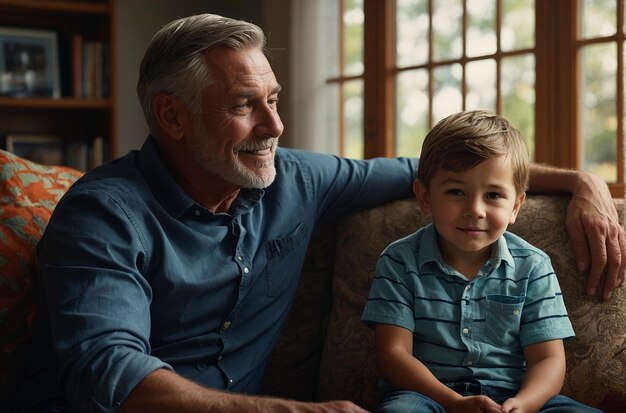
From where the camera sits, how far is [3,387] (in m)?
1.65

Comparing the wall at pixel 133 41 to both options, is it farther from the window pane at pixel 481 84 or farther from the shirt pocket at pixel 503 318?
the shirt pocket at pixel 503 318

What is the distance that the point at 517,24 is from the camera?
9.26ft

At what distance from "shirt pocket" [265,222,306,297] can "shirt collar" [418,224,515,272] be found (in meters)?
0.33

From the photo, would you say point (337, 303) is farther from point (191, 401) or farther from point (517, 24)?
point (517, 24)

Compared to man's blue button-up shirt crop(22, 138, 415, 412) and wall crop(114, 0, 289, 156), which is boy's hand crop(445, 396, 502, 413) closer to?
man's blue button-up shirt crop(22, 138, 415, 412)

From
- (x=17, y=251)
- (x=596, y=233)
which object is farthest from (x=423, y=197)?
(x=17, y=251)

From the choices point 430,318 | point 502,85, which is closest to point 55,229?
point 430,318

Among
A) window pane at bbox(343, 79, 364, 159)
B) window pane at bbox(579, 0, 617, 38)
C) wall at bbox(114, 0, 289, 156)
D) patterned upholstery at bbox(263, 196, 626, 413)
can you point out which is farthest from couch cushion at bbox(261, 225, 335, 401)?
wall at bbox(114, 0, 289, 156)

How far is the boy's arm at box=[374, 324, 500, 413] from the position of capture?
134 centimetres

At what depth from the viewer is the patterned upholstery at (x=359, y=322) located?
1558 millimetres

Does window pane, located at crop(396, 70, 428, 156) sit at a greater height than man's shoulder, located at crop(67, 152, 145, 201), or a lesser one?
greater

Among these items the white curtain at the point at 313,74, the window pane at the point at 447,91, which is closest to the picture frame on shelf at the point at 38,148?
the white curtain at the point at 313,74

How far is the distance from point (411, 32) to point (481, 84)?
44cm

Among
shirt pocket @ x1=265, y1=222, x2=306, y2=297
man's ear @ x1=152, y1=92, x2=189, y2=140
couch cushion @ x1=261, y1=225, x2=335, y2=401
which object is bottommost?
couch cushion @ x1=261, y1=225, x2=335, y2=401
